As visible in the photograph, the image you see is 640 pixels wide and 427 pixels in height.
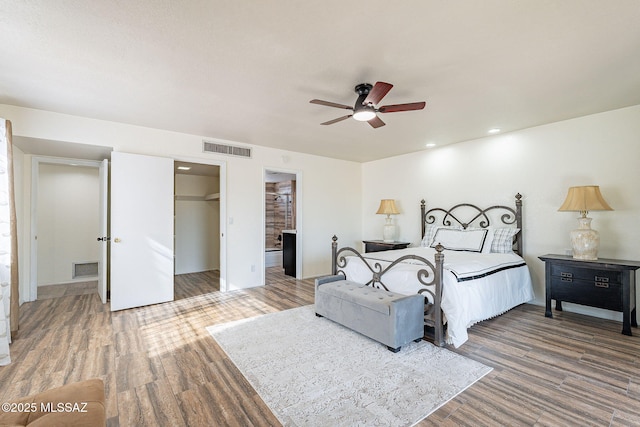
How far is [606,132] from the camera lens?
11.8ft

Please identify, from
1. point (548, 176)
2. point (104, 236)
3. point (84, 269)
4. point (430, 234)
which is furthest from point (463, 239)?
point (84, 269)

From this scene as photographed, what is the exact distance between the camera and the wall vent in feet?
17.7

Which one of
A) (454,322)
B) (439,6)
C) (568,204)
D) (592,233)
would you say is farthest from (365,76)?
(592,233)

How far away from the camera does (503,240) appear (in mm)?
4246

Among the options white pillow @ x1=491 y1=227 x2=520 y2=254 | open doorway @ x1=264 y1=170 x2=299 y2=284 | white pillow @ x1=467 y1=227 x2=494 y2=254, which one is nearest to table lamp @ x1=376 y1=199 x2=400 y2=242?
white pillow @ x1=467 y1=227 x2=494 y2=254

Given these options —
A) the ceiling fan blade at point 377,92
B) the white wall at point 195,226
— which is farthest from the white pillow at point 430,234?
the white wall at point 195,226

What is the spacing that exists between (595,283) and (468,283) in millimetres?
1573

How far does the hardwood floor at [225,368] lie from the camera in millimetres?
1890

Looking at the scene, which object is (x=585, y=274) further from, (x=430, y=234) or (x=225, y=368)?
(x=225, y=368)

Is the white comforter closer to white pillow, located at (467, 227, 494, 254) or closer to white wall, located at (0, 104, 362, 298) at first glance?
white pillow, located at (467, 227, 494, 254)

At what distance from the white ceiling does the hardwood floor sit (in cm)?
256

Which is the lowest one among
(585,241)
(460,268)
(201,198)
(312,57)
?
(460,268)

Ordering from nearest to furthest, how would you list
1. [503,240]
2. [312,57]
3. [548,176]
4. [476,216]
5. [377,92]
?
1. [312,57]
2. [377,92]
3. [548,176]
4. [503,240]
5. [476,216]

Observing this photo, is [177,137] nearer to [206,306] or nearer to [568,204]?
[206,306]
